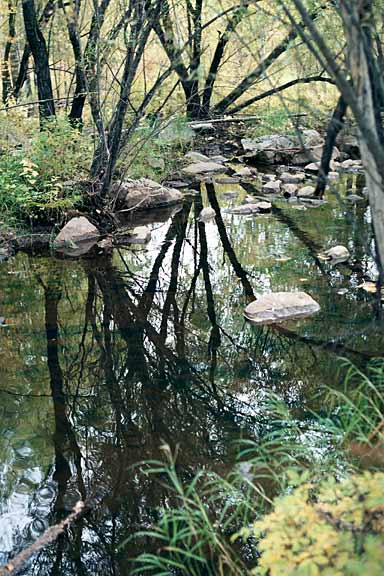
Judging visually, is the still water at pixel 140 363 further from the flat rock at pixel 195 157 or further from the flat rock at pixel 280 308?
the flat rock at pixel 195 157

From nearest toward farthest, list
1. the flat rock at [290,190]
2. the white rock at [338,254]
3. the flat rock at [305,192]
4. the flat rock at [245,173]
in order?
the white rock at [338,254] → the flat rock at [305,192] → the flat rock at [290,190] → the flat rock at [245,173]

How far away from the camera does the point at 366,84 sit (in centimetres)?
198

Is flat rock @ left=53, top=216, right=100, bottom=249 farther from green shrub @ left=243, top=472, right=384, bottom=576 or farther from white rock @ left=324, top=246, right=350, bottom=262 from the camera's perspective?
green shrub @ left=243, top=472, right=384, bottom=576

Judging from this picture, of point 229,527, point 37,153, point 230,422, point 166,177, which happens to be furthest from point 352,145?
point 229,527

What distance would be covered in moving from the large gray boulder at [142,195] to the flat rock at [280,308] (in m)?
3.17

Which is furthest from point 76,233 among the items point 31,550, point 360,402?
point 31,550

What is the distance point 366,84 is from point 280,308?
118 inches

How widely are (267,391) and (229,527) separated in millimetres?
1268

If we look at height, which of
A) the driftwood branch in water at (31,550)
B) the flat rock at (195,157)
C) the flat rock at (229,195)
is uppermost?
the flat rock at (195,157)

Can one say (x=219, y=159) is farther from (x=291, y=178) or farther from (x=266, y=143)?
(x=291, y=178)

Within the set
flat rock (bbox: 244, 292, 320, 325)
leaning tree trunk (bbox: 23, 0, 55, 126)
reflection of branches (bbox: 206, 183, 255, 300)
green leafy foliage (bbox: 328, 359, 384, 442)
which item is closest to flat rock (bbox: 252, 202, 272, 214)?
reflection of branches (bbox: 206, 183, 255, 300)

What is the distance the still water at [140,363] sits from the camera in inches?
117

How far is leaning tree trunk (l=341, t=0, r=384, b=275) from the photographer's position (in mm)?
1925

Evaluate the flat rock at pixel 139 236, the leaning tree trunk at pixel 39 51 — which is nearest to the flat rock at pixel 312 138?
the leaning tree trunk at pixel 39 51
